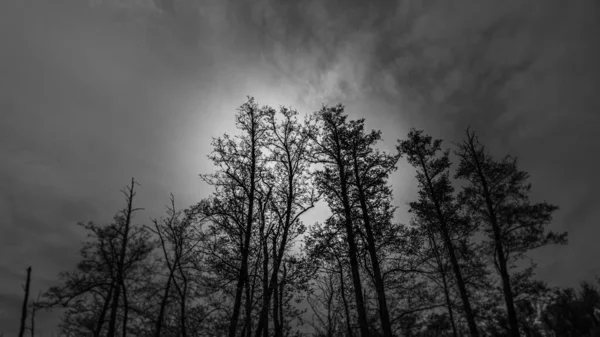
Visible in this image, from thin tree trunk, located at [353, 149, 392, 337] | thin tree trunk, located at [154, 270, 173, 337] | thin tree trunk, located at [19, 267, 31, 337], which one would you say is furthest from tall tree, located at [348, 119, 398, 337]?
thin tree trunk, located at [19, 267, 31, 337]

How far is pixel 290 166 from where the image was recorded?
12.9 meters

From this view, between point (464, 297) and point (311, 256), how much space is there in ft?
27.5

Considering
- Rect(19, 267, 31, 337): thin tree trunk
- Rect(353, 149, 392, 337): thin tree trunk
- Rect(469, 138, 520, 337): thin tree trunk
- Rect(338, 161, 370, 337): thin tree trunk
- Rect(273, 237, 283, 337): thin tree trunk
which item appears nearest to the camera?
Rect(273, 237, 283, 337): thin tree trunk

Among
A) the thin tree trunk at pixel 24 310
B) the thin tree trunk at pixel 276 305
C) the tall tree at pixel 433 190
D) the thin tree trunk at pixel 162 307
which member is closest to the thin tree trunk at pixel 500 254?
the tall tree at pixel 433 190

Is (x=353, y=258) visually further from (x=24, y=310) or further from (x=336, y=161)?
(x=24, y=310)

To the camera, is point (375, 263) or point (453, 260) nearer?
point (375, 263)

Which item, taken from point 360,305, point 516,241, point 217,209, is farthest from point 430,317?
point 217,209

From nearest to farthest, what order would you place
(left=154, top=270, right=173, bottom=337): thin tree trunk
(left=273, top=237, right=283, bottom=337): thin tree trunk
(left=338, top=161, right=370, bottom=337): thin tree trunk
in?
(left=154, top=270, right=173, bottom=337): thin tree trunk
(left=273, top=237, right=283, bottom=337): thin tree trunk
(left=338, top=161, right=370, bottom=337): thin tree trunk

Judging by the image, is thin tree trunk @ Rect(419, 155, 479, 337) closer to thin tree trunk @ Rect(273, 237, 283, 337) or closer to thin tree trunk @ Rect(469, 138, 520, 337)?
thin tree trunk @ Rect(469, 138, 520, 337)

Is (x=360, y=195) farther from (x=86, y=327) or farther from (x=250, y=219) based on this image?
(x=86, y=327)

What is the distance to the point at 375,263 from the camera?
1192cm

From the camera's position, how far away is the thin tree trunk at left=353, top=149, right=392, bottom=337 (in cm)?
1124

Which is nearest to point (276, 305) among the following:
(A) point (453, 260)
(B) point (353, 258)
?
(B) point (353, 258)

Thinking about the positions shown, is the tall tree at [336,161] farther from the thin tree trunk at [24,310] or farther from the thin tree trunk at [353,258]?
the thin tree trunk at [24,310]
